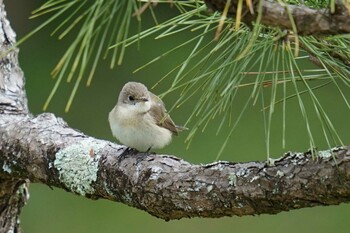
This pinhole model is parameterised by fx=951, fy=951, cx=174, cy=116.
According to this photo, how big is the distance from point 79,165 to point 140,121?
607mm

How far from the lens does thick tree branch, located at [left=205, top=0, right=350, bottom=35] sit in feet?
4.05

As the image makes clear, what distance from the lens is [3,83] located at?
84.7 inches

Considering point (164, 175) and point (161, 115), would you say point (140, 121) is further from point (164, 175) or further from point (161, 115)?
point (164, 175)

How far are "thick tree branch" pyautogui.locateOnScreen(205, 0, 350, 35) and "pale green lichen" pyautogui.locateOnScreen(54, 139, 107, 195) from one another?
2.34 feet

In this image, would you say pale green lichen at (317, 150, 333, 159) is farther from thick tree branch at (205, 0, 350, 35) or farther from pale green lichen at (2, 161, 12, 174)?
pale green lichen at (2, 161, 12, 174)

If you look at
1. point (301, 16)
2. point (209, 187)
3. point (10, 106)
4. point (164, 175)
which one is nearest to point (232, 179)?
point (209, 187)

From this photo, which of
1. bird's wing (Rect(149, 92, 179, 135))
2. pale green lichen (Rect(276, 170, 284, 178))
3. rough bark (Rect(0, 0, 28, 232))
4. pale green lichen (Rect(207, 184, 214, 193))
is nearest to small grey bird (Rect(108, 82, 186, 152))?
bird's wing (Rect(149, 92, 179, 135))

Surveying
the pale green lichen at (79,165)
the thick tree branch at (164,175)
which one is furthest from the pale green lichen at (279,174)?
the pale green lichen at (79,165)

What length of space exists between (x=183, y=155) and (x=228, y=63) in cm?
288

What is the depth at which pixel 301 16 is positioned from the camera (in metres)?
1.25

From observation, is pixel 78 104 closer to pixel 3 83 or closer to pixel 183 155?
pixel 183 155

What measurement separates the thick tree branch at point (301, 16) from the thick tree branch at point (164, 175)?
25 cm

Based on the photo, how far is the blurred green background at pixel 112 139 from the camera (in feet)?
13.3

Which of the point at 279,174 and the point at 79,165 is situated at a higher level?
the point at 279,174
